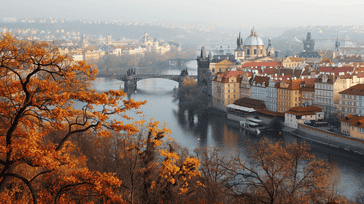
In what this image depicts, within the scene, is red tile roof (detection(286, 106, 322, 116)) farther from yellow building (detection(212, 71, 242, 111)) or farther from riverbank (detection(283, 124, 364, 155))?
Result: yellow building (detection(212, 71, 242, 111))

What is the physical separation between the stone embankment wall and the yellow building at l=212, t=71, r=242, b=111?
10924 mm

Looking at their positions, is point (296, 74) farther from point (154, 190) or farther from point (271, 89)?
point (154, 190)

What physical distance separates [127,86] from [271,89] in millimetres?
20606

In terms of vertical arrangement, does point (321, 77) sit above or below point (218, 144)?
above

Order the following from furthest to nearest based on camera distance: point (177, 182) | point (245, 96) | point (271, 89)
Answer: point (245, 96) → point (271, 89) → point (177, 182)

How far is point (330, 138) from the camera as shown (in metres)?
23.9

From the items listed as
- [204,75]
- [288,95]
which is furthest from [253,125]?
[204,75]

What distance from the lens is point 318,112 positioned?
28.4 m

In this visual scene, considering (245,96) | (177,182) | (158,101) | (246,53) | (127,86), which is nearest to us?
(177,182)

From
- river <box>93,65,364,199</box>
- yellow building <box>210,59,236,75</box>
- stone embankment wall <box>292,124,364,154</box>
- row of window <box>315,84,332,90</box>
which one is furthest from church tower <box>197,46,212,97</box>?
stone embankment wall <box>292,124,364,154</box>

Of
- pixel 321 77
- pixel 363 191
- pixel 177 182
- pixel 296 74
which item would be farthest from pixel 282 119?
pixel 177 182

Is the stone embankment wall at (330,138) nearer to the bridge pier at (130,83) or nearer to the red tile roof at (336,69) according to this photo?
the red tile roof at (336,69)

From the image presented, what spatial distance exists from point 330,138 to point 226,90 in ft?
47.0

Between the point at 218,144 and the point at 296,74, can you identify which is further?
the point at 296,74
